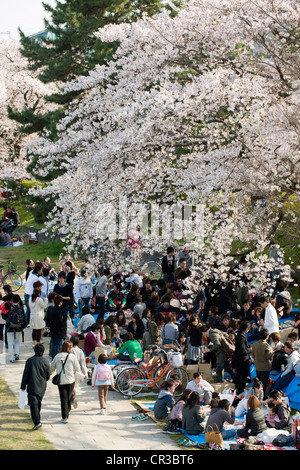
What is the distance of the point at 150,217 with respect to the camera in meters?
17.5

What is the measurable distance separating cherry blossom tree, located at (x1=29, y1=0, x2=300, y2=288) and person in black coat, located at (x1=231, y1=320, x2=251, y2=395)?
9.78ft

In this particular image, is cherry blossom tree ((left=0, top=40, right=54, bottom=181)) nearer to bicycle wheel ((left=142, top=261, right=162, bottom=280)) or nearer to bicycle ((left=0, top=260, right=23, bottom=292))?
bicycle ((left=0, top=260, right=23, bottom=292))

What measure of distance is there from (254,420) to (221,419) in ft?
1.77

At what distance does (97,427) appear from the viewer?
10.6 metres

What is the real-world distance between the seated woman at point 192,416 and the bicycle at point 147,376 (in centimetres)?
167

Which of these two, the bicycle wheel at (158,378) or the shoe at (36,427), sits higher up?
the bicycle wheel at (158,378)

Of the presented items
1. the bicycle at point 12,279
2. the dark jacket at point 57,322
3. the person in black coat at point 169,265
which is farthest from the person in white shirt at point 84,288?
the bicycle at point 12,279

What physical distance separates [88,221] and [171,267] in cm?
267

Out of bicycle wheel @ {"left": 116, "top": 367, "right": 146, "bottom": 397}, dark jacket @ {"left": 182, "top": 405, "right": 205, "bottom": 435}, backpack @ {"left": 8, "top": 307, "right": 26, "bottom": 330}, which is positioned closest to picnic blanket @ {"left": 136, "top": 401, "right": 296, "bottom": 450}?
dark jacket @ {"left": 182, "top": 405, "right": 205, "bottom": 435}

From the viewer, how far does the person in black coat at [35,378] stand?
1024cm

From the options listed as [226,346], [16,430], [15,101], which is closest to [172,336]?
[226,346]

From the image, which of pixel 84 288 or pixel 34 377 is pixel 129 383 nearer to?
pixel 34 377

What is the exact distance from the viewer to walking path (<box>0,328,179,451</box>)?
984 cm

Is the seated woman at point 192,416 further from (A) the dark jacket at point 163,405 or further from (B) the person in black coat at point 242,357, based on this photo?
(B) the person in black coat at point 242,357
